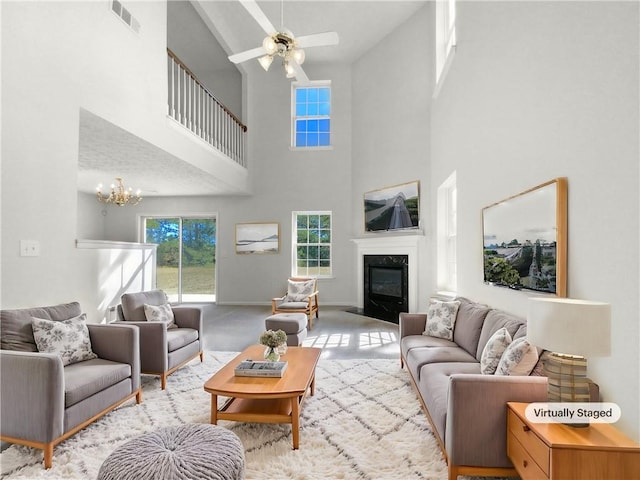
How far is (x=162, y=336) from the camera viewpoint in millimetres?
3262

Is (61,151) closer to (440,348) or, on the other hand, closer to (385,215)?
(440,348)

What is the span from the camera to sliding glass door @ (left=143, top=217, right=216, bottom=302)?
856cm

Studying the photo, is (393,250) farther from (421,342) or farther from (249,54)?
(249,54)

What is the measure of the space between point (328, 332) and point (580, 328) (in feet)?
14.0

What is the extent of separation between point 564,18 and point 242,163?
648 cm

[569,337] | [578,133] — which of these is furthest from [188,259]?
[569,337]

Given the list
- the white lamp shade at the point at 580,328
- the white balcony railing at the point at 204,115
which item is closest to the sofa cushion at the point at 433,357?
the white lamp shade at the point at 580,328

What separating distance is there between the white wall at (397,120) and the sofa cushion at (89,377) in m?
4.65

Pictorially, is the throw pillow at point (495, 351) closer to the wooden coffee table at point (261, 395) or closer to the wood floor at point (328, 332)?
the wooden coffee table at point (261, 395)

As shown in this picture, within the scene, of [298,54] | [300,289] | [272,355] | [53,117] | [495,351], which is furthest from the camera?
[300,289]

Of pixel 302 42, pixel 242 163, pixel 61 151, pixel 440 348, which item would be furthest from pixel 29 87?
pixel 242 163

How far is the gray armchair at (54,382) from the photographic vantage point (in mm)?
2086

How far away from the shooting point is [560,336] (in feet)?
5.10

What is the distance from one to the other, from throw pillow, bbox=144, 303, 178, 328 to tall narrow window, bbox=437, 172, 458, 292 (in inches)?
A: 150
